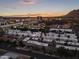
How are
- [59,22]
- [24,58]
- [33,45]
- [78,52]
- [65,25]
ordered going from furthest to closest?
[59,22] → [65,25] → [33,45] → [78,52] → [24,58]

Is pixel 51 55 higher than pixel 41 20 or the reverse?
the reverse

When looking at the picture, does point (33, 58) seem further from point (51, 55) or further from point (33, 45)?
point (33, 45)

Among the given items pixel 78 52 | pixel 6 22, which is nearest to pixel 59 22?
pixel 6 22

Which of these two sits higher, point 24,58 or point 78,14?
point 78,14

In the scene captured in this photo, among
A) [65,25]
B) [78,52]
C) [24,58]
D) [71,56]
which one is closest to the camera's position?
[24,58]

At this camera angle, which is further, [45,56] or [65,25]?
[65,25]

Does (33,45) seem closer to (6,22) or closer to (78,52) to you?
(78,52)

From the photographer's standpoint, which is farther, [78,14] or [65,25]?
[65,25]

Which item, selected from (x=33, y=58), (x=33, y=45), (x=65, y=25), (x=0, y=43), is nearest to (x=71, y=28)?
(x=65, y=25)

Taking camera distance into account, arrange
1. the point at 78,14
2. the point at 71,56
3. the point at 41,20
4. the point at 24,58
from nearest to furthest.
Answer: the point at 24,58, the point at 71,56, the point at 78,14, the point at 41,20
